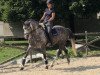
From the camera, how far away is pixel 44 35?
1335cm

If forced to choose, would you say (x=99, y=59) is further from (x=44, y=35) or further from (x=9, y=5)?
(x=9, y=5)

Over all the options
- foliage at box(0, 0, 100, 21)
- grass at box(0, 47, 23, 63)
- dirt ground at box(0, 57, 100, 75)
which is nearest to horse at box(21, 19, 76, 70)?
dirt ground at box(0, 57, 100, 75)

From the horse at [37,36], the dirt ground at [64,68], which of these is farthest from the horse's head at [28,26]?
the dirt ground at [64,68]

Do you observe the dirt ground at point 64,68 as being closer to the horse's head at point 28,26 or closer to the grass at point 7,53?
the horse's head at point 28,26

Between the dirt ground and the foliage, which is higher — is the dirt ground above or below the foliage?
below

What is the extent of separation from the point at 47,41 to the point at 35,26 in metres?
0.91

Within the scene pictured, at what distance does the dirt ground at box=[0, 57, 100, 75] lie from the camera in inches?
486

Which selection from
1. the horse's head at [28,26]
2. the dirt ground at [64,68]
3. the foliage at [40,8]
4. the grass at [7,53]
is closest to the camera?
the dirt ground at [64,68]

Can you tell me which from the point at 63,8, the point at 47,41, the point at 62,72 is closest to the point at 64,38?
the point at 47,41

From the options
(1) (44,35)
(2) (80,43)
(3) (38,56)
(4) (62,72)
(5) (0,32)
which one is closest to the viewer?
(4) (62,72)

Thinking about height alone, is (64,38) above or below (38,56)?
above

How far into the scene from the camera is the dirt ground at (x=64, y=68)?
40.5ft

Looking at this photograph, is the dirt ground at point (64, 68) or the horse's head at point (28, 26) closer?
the dirt ground at point (64, 68)

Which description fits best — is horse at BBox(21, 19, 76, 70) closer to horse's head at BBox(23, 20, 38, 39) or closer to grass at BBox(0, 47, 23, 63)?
horse's head at BBox(23, 20, 38, 39)
